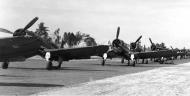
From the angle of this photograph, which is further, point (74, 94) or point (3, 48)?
point (3, 48)

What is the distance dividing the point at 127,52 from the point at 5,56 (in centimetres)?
3195

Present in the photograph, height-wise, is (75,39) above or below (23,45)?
above

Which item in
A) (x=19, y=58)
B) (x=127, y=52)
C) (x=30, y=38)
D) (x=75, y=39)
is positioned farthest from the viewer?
(x=75, y=39)

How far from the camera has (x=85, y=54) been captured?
110 ft

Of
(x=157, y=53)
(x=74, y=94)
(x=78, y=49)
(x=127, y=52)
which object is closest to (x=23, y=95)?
→ (x=74, y=94)

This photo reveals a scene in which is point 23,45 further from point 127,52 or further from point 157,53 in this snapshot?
point 157,53

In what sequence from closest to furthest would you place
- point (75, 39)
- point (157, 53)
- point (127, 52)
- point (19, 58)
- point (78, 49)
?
point (19, 58) < point (78, 49) < point (127, 52) < point (157, 53) < point (75, 39)

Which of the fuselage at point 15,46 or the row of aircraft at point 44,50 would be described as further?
the row of aircraft at point 44,50

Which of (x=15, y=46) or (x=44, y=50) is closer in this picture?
(x=15, y=46)

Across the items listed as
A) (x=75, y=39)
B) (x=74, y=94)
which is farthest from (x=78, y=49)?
(x=75, y=39)

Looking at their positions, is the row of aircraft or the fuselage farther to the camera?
the row of aircraft

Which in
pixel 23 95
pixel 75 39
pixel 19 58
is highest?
pixel 75 39

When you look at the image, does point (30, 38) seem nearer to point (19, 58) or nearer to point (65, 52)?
point (19, 58)

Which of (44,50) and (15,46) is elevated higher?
(44,50)
